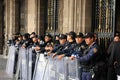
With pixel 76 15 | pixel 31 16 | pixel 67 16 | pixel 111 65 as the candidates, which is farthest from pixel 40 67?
pixel 31 16

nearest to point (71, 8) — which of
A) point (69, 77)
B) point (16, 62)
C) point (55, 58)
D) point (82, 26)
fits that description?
point (82, 26)

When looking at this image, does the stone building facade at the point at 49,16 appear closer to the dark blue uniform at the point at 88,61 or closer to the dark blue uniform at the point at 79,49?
the dark blue uniform at the point at 79,49

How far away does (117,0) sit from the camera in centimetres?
1027

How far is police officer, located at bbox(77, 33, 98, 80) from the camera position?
7.57 meters

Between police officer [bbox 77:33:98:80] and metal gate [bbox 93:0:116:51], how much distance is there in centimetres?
258

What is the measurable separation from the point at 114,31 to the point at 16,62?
4620mm

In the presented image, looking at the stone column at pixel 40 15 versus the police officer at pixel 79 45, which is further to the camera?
the stone column at pixel 40 15

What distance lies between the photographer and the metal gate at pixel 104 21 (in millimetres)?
10461

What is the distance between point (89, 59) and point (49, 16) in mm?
9716

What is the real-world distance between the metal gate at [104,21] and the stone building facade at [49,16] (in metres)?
0.05

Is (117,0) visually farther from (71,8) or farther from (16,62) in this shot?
(16,62)

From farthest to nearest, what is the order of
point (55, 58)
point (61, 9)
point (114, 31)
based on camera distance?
point (61, 9), point (114, 31), point (55, 58)

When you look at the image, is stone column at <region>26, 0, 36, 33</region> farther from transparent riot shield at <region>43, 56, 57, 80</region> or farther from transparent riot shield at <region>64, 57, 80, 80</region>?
transparent riot shield at <region>64, 57, 80, 80</region>

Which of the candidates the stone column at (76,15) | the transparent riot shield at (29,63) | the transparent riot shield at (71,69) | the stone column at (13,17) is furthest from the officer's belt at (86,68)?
the stone column at (13,17)
